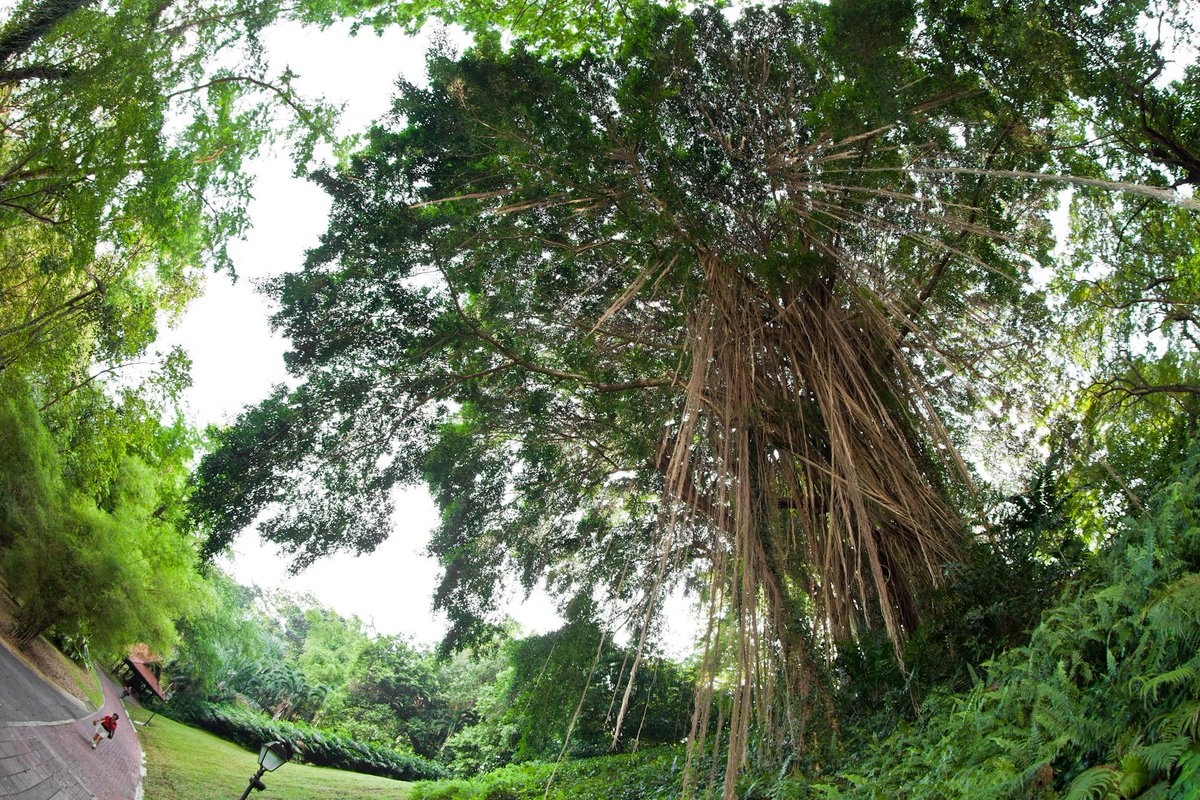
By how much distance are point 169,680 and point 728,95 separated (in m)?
15.9

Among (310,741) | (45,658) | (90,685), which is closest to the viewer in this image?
(45,658)

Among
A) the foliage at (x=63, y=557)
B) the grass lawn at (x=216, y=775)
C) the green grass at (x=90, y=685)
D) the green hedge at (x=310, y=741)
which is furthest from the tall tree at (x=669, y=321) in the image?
the green hedge at (x=310, y=741)

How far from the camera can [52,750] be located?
5.50 m

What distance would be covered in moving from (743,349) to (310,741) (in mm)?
14025

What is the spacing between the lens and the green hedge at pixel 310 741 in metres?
13.3

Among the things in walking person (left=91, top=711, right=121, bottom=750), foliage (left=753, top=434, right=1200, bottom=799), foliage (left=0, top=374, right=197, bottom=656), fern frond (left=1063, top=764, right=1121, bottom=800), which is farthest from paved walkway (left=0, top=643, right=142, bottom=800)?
fern frond (left=1063, top=764, right=1121, bottom=800)

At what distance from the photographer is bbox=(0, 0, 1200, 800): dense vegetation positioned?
7.48 ft

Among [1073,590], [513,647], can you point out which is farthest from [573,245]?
[513,647]

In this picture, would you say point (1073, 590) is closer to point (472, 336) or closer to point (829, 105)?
point (829, 105)

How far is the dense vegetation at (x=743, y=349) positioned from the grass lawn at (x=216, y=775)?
274cm

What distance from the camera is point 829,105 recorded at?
2.96m

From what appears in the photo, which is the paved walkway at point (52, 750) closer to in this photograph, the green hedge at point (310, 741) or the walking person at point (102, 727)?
the walking person at point (102, 727)

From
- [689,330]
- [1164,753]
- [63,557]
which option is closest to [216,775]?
[63,557]

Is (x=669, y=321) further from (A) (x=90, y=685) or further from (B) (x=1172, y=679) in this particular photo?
(A) (x=90, y=685)
